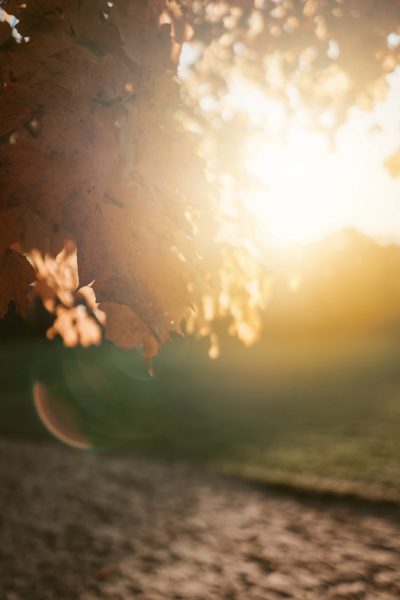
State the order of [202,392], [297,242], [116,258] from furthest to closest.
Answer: [202,392] → [297,242] → [116,258]

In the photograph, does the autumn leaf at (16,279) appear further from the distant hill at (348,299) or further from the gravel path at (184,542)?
the distant hill at (348,299)

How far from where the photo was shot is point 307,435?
8906 mm

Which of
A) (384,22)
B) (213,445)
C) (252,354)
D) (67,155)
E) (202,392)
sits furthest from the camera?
(252,354)

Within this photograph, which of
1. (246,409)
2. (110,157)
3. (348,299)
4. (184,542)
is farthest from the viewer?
(348,299)

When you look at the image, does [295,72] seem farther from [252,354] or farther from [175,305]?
[252,354]

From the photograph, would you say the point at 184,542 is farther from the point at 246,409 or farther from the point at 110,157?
the point at 246,409

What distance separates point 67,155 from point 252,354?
21.7 meters

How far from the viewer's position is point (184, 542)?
15.3 ft

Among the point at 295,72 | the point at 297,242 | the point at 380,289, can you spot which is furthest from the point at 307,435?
the point at 380,289

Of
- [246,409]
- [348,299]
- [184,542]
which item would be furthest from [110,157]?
[348,299]

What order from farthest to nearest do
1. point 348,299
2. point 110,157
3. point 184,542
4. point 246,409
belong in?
point 348,299, point 246,409, point 184,542, point 110,157

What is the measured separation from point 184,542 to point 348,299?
2732 cm

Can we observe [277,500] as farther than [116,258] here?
Yes

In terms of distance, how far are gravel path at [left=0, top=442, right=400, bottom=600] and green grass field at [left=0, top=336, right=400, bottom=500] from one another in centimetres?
93
